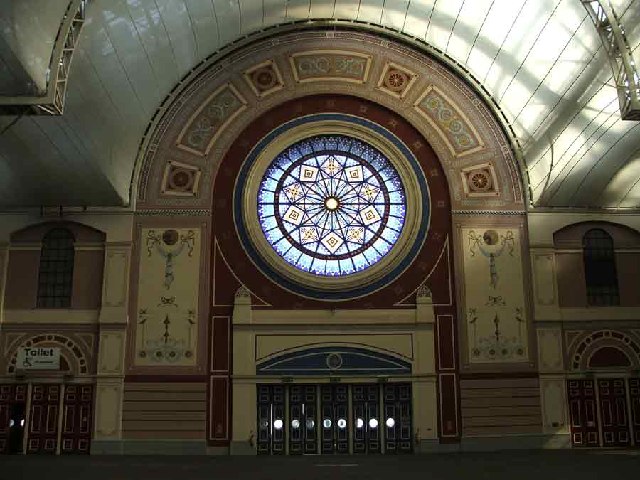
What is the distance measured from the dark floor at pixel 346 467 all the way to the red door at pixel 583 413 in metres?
1.74

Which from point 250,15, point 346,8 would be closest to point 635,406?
point 346,8

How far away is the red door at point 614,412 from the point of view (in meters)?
25.3

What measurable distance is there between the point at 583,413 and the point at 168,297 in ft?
48.0

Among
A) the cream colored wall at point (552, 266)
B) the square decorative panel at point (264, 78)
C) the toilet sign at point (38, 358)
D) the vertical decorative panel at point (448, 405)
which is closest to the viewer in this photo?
the toilet sign at point (38, 358)

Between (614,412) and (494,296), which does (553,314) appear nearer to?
(494,296)

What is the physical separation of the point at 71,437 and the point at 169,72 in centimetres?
1266

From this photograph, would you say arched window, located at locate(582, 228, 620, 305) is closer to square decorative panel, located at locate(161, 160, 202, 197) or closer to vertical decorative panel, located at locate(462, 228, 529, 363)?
vertical decorative panel, located at locate(462, 228, 529, 363)

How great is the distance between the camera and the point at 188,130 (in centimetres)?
2711

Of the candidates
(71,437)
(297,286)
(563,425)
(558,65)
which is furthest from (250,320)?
(558,65)

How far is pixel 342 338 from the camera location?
25734 millimetres

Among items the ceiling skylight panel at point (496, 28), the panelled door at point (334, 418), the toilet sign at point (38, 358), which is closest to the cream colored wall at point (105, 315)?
the toilet sign at point (38, 358)

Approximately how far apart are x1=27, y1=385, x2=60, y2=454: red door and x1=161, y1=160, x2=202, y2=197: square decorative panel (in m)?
7.69

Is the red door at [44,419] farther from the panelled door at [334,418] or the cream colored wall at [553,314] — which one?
the cream colored wall at [553,314]

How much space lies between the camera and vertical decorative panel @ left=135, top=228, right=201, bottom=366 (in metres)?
25.3
